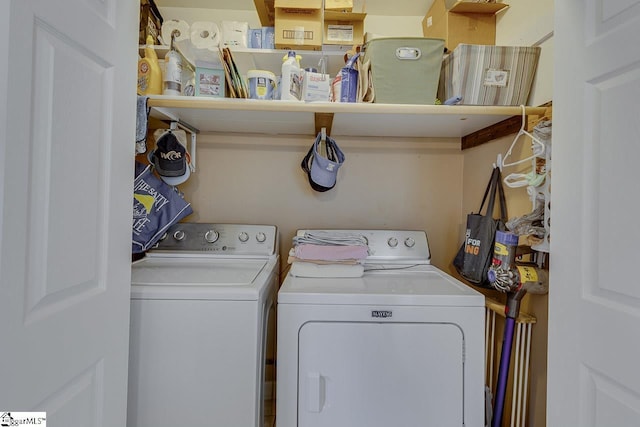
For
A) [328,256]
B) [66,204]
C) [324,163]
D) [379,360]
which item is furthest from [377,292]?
Result: [66,204]

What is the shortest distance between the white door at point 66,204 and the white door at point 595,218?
134 centimetres

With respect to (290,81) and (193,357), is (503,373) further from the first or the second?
(290,81)

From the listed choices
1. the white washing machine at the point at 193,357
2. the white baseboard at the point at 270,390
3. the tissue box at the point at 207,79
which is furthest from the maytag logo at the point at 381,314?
the tissue box at the point at 207,79

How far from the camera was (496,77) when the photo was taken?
4.67 feet

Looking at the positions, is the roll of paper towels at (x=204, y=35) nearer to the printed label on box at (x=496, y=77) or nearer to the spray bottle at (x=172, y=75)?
the spray bottle at (x=172, y=75)

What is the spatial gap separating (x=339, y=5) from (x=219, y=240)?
154 cm

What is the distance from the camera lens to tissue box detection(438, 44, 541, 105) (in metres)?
1.39

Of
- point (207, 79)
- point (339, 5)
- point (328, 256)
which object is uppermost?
point (339, 5)

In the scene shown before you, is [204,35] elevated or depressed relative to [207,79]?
elevated

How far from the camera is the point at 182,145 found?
5.55 feet

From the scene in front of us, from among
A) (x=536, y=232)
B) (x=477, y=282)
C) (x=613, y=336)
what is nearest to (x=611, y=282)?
(x=613, y=336)

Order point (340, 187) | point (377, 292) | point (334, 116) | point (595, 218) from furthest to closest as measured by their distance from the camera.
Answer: point (340, 187) → point (334, 116) → point (377, 292) → point (595, 218)

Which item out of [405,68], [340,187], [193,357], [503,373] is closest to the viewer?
[193,357]

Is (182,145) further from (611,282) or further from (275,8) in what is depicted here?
(611,282)
